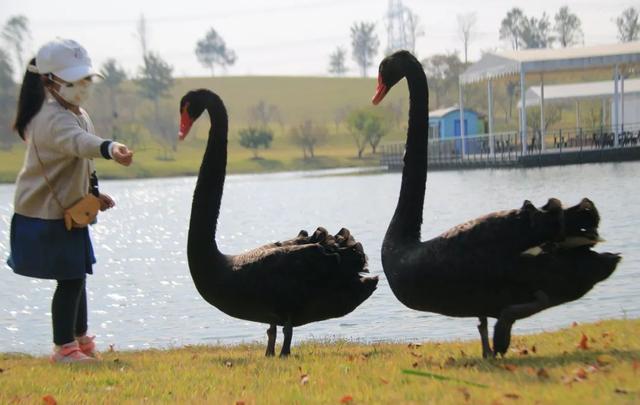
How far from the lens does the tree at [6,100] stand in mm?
80250

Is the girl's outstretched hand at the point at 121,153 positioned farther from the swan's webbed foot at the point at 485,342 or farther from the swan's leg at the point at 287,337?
the swan's webbed foot at the point at 485,342

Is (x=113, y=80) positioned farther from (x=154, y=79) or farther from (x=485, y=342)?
(x=485, y=342)

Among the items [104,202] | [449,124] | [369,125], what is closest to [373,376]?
[104,202]

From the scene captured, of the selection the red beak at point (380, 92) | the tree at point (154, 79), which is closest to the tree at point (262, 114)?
the tree at point (154, 79)

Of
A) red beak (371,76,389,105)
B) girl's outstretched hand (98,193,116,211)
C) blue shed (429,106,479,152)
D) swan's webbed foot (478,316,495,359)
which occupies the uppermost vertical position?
red beak (371,76,389,105)

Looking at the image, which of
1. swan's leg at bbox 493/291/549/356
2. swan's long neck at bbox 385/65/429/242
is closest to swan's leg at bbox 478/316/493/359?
swan's leg at bbox 493/291/549/356

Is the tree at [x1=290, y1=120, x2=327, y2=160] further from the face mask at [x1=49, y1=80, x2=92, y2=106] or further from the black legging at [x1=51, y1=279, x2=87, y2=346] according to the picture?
the black legging at [x1=51, y1=279, x2=87, y2=346]

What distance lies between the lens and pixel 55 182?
550 centimetres

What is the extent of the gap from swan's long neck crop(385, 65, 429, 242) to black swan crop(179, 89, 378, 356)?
541 millimetres

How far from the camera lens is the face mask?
5.53m

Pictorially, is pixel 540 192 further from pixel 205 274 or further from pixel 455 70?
pixel 455 70

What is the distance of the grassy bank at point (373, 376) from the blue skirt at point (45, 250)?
1.76 feet

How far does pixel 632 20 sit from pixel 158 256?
303 feet

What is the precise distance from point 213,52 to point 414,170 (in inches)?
5669
